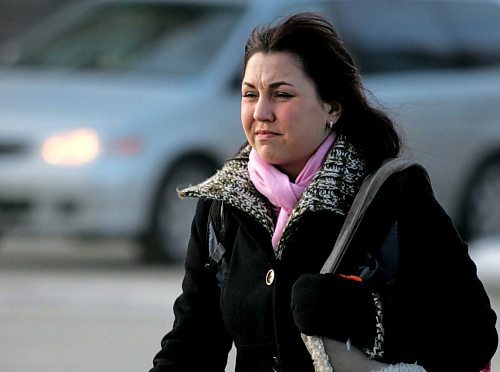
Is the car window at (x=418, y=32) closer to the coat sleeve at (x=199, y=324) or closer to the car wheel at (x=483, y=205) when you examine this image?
the car wheel at (x=483, y=205)

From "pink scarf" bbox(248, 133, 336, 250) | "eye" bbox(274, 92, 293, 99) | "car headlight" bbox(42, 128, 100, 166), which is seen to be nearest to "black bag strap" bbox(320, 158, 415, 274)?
"pink scarf" bbox(248, 133, 336, 250)

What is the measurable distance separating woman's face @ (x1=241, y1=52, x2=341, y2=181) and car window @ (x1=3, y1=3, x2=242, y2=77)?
7.09 m

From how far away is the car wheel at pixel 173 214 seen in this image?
388 inches

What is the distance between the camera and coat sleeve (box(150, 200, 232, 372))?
10.7 feet

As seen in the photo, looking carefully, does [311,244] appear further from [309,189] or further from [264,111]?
[264,111]

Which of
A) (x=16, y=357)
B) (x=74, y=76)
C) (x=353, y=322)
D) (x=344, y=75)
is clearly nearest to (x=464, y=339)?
(x=353, y=322)

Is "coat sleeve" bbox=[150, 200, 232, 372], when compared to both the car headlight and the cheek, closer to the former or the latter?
the cheek

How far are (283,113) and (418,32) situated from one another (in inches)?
306

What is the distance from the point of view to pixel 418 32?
35.3ft

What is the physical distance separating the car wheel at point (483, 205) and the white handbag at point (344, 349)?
795 cm

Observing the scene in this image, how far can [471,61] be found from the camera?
10914 millimetres

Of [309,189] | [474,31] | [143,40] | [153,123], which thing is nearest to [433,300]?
[309,189]

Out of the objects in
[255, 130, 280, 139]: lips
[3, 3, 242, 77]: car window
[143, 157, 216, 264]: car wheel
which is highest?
[3, 3, 242, 77]: car window

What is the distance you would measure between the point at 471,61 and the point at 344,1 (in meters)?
0.98
